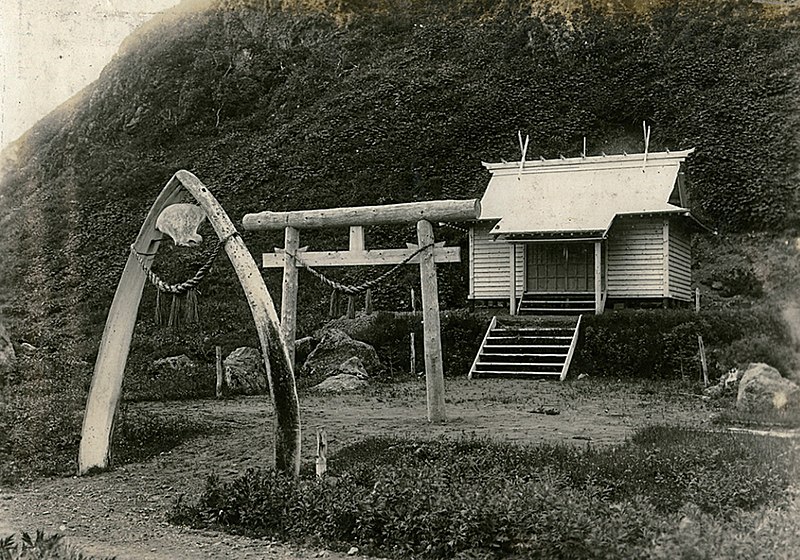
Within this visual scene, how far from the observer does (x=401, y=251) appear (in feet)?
42.0

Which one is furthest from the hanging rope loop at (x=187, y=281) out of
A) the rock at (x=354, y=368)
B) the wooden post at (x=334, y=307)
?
the wooden post at (x=334, y=307)

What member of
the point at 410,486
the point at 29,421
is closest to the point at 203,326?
the point at 29,421

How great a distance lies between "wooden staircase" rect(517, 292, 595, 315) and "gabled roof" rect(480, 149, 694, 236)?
2003 mm

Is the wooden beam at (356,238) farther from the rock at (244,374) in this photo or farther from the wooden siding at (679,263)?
the wooden siding at (679,263)

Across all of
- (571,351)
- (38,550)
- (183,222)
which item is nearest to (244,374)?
(571,351)

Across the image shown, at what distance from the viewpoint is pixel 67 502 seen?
8.43 metres

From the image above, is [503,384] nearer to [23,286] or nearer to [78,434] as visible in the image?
[78,434]

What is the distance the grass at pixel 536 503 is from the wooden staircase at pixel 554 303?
13.7 metres

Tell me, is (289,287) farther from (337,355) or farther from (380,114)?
(380,114)

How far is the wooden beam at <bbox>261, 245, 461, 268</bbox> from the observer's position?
12477 mm

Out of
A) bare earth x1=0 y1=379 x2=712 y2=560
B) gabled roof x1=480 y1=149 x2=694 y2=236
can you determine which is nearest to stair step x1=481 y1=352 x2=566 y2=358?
bare earth x1=0 y1=379 x2=712 y2=560

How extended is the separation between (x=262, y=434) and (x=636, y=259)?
1439 centimetres

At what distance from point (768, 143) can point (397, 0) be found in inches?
763

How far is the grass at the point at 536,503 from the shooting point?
19.3 feet
